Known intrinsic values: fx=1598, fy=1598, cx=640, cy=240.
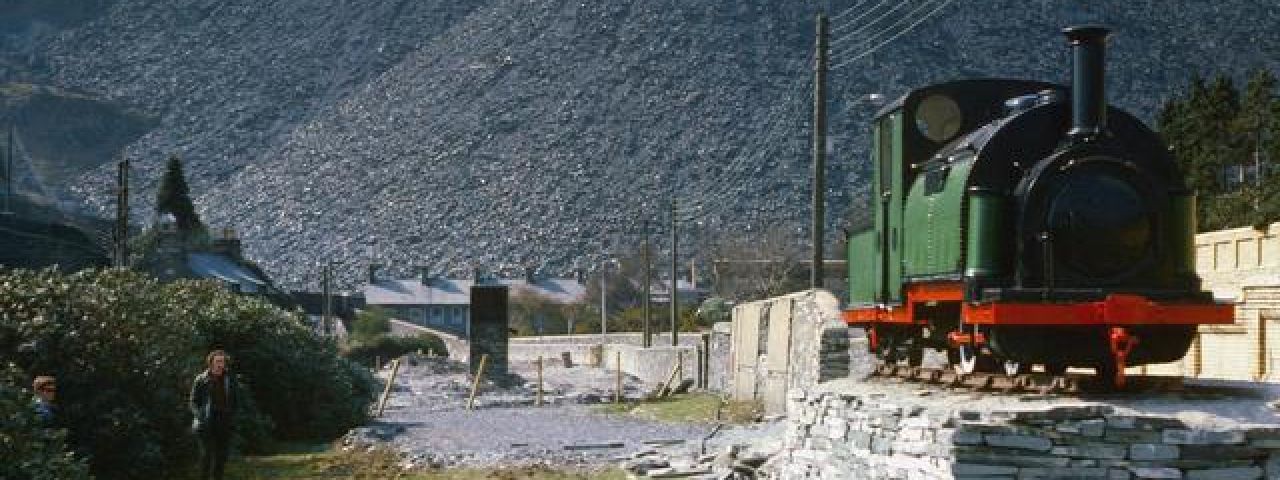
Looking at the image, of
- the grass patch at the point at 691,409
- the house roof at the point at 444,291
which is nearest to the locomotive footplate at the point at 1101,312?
the grass patch at the point at 691,409

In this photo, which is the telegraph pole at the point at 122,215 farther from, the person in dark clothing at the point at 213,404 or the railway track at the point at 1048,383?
the railway track at the point at 1048,383

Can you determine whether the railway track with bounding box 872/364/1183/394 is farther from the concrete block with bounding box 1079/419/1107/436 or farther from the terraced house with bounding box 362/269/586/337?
the terraced house with bounding box 362/269/586/337

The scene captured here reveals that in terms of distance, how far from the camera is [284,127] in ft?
588

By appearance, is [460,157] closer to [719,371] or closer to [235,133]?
[235,133]

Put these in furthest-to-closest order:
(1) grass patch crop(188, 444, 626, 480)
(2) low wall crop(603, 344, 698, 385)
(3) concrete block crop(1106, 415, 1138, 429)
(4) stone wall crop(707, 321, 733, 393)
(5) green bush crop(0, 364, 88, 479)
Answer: (2) low wall crop(603, 344, 698, 385)
(4) stone wall crop(707, 321, 733, 393)
(1) grass patch crop(188, 444, 626, 480)
(5) green bush crop(0, 364, 88, 479)
(3) concrete block crop(1106, 415, 1138, 429)

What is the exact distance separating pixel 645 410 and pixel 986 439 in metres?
20.7

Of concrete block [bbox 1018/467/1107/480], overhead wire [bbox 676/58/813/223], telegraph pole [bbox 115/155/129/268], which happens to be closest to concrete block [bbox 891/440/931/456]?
concrete block [bbox 1018/467/1107/480]

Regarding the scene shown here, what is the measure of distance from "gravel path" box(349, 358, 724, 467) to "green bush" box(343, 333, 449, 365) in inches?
1161

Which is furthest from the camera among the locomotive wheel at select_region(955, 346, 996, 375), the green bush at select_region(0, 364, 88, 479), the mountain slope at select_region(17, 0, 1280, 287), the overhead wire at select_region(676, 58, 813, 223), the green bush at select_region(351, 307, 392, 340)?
the mountain slope at select_region(17, 0, 1280, 287)

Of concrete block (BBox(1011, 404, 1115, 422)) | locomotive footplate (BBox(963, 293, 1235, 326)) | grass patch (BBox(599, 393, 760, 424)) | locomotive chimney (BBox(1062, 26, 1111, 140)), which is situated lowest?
grass patch (BBox(599, 393, 760, 424))

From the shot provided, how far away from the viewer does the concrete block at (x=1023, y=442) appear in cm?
1096

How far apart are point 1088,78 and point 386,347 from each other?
64.0 meters

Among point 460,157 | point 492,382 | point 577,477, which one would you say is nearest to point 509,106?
point 460,157

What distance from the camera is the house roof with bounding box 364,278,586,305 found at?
364ft
